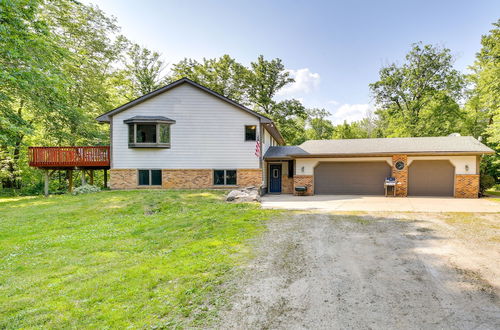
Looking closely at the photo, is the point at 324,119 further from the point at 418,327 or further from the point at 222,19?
the point at 418,327

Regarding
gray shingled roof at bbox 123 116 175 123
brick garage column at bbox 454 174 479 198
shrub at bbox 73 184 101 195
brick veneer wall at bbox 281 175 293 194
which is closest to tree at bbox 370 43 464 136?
brick garage column at bbox 454 174 479 198

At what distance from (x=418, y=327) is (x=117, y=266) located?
475 centimetres

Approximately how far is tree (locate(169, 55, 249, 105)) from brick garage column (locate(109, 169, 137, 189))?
15638 millimetres

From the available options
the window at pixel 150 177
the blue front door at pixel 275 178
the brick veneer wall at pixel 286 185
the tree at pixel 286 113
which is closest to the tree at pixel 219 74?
the tree at pixel 286 113

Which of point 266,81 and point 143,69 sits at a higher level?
point 143,69

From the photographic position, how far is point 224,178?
14.8 metres

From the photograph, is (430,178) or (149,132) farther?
(149,132)

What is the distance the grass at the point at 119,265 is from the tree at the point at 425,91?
22.3 m

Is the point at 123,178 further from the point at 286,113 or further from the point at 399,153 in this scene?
the point at 286,113

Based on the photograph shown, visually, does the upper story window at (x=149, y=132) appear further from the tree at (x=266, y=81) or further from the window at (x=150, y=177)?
the tree at (x=266, y=81)

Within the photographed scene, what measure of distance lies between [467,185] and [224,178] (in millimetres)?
13523

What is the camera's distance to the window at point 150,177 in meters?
14.8

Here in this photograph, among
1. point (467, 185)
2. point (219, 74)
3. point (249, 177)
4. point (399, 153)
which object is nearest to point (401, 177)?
point (399, 153)

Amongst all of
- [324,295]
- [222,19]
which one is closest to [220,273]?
[324,295]
